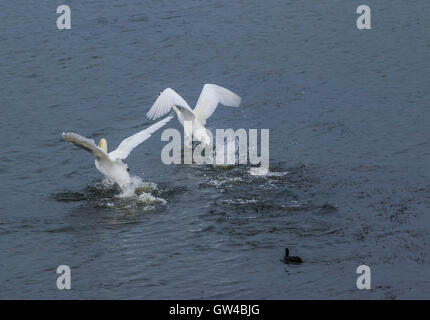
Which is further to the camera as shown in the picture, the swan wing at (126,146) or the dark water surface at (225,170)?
the swan wing at (126,146)

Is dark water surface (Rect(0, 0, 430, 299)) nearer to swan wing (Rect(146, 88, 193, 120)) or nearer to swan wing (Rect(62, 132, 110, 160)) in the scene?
swan wing (Rect(146, 88, 193, 120))

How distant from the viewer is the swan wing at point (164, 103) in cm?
2145

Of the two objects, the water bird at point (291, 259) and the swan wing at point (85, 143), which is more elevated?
the swan wing at point (85, 143)

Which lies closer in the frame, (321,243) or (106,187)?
(321,243)

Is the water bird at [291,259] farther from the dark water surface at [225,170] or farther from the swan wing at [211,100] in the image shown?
the swan wing at [211,100]

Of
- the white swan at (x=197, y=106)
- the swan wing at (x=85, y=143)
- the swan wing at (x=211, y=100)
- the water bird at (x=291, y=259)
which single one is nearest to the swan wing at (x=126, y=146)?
the swan wing at (x=85, y=143)

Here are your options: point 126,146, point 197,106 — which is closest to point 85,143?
point 126,146

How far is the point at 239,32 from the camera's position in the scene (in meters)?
A: 27.5

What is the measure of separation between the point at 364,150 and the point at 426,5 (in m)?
10.6

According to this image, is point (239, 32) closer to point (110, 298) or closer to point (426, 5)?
point (426, 5)

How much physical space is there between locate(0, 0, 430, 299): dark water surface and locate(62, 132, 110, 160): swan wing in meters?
0.91

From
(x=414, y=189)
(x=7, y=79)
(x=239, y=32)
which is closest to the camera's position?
(x=414, y=189)

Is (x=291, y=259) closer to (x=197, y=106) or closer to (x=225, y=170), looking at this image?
(x=225, y=170)
